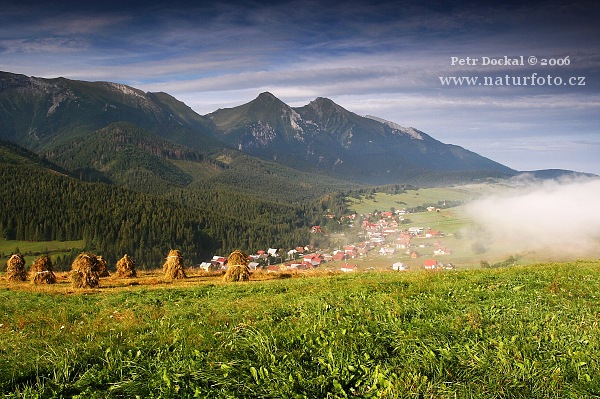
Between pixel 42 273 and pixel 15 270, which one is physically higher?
pixel 42 273

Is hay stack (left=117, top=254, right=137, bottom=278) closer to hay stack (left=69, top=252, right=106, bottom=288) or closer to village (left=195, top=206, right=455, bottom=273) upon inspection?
hay stack (left=69, top=252, right=106, bottom=288)

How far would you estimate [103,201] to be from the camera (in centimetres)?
18662

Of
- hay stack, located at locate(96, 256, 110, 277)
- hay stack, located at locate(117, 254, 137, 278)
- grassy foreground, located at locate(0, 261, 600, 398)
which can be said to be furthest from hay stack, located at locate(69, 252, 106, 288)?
grassy foreground, located at locate(0, 261, 600, 398)

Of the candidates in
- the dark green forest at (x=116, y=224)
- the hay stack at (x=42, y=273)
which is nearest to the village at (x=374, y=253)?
the dark green forest at (x=116, y=224)

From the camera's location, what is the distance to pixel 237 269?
2569 cm

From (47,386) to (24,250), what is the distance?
168 m

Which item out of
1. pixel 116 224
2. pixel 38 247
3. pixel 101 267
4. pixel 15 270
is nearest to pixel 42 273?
pixel 101 267

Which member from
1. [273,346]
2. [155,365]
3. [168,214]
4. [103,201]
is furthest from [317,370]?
[103,201]

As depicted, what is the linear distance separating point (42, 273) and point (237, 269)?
13.8 metres

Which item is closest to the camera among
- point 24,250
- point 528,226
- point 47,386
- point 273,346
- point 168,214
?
point 47,386

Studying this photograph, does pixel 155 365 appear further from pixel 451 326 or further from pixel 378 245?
pixel 378 245

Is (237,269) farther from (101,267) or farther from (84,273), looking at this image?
(101,267)

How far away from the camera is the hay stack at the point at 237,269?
2542 centimetres

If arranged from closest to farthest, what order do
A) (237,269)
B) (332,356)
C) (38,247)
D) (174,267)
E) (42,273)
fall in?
(332,356) < (237,269) < (42,273) < (174,267) < (38,247)
